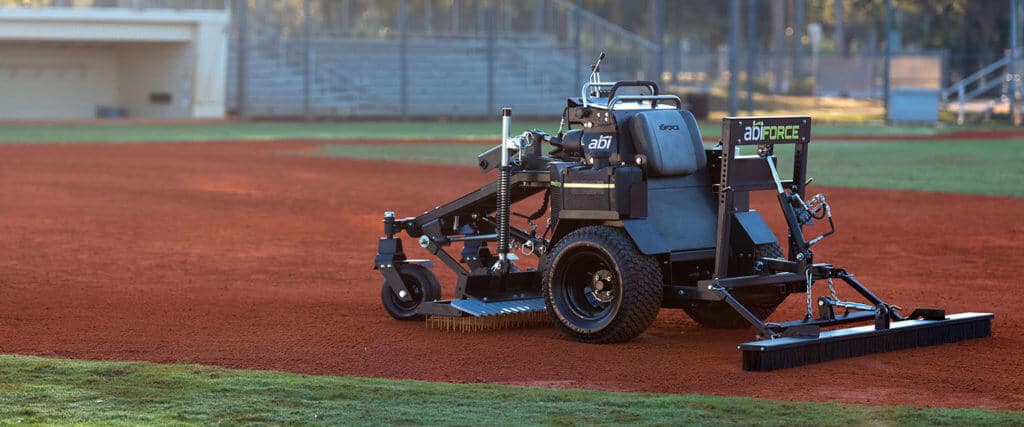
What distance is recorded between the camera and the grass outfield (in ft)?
128

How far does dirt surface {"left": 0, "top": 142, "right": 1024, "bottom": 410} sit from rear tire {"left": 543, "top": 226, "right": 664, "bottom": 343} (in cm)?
22

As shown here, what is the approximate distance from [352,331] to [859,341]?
3.48m

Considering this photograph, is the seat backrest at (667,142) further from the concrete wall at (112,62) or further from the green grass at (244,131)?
the concrete wall at (112,62)

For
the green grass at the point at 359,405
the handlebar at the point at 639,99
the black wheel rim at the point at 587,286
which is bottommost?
the green grass at the point at 359,405

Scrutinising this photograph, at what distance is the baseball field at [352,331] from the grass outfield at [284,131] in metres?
14.9

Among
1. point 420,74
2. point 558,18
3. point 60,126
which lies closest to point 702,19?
point 558,18

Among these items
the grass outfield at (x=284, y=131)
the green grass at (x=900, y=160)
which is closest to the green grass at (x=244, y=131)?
the grass outfield at (x=284, y=131)

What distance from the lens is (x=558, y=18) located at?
59.9m

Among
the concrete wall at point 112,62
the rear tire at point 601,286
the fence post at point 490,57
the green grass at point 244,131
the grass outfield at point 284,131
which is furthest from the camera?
the fence post at point 490,57

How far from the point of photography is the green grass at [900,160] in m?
24.2

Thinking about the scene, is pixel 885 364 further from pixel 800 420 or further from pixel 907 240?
pixel 907 240

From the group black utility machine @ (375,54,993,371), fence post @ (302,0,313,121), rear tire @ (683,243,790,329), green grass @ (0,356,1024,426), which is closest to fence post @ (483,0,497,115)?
fence post @ (302,0,313,121)

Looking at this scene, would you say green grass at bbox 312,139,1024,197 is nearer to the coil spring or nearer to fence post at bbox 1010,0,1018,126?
fence post at bbox 1010,0,1018,126

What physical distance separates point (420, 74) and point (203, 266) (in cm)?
4131
